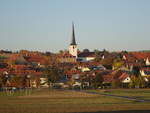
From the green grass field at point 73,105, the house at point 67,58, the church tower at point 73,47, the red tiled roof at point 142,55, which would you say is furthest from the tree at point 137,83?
the house at point 67,58

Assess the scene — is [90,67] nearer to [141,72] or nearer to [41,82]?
[141,72]

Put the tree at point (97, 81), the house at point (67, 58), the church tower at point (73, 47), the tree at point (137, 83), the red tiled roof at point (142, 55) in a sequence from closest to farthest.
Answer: the tree at point (137, 83)
the tree at point (97, 81)
the red tiled roof at point (142, 55)
the house at point (67, 58)
the church tower at point (73, 47)

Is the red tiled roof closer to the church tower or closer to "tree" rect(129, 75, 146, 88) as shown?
the church tower

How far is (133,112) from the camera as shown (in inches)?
1341

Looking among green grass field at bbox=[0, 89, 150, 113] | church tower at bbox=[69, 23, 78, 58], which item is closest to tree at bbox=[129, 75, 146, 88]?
green grass field at bbox=[0, 89, 150, 113]

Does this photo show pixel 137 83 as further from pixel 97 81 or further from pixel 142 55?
pixel 142 55

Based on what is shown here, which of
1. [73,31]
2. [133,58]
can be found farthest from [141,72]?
[73,31]

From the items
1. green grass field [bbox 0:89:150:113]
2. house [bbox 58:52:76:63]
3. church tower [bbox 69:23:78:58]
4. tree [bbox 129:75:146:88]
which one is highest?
church tower [bbox 69:23:78:58]

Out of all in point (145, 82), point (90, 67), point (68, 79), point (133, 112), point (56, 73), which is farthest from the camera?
point (90, 67)

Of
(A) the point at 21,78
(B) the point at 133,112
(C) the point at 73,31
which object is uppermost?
(C) the point at 73,31

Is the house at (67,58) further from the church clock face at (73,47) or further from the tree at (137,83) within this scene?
the tree at (137,83)

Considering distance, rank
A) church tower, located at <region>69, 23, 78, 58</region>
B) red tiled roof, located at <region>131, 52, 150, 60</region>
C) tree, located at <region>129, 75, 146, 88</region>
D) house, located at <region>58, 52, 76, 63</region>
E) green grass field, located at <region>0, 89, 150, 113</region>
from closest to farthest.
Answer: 1. green grass field, located at <region>0, 89, 150, 113</region>
2. tree, located at <region>129, 75, 146, 88</region>
3. red tiled roof, located at <region>131, 52, 150, 60</region>
4. house, located at <region>58, 52, 76, 63</region>
5. church tower, located at <region>69, 23, 78, 58</region>

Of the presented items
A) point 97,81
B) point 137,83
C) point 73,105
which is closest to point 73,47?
point 97,81

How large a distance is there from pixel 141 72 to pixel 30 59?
65321 millimetres
